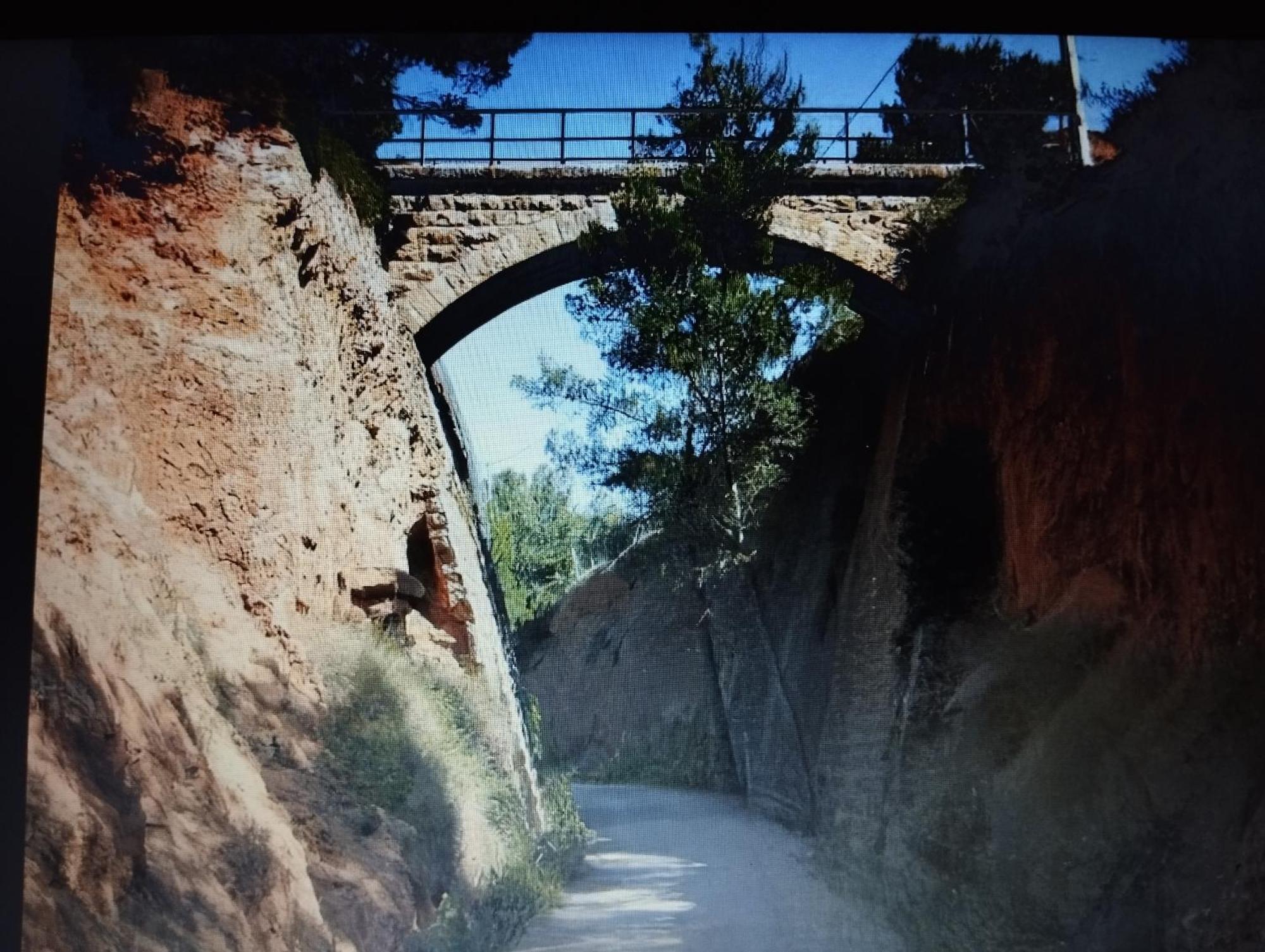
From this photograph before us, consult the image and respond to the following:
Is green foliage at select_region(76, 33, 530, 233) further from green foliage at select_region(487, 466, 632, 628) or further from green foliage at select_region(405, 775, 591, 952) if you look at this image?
green foliage at select_region(405, 775, 591, 952)

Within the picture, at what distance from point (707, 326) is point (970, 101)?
3.18ft

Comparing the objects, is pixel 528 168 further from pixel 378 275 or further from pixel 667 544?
pixel 667 544

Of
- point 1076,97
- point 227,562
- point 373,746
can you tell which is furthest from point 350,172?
point 1076,97

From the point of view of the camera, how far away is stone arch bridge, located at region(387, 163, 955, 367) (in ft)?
9.81

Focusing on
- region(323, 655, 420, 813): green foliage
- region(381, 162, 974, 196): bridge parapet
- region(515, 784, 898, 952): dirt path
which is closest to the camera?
region(515, 784, 898, 952): dirt path

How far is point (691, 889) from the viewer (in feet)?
8.54

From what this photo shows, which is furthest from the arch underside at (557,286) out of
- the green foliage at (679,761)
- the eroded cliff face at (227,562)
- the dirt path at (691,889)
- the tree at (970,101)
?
the dirt path at (691,889)

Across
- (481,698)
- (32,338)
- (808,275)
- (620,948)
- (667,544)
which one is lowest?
(620,948)

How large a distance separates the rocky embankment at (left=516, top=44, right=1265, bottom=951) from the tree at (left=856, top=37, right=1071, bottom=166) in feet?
0.42

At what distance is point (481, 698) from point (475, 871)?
1.49ft

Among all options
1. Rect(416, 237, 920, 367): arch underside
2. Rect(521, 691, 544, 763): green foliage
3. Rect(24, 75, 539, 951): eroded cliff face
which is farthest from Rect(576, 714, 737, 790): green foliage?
Rect(416, 237, 920, 367): arch underside

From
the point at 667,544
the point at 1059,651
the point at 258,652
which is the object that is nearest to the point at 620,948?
the point at 667,544

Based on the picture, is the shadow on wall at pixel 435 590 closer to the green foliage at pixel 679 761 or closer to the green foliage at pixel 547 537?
the green foliage at pixel 547 537

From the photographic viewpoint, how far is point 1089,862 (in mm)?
2615
